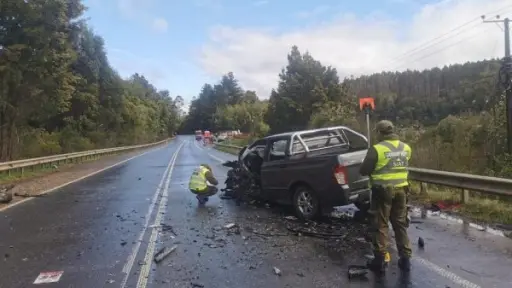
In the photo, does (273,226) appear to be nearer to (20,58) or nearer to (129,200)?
(129,200)

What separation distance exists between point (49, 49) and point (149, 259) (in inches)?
826

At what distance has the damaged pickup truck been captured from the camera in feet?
27.2

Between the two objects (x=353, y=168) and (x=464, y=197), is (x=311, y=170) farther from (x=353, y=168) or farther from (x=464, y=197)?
(x=464, y=197)

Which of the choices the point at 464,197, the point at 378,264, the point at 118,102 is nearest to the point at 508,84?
the point at 464,197

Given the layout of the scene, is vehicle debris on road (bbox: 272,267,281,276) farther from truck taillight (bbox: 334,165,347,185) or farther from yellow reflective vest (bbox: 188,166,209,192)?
yellow reflective vest (bbox: 188,166,209,192)

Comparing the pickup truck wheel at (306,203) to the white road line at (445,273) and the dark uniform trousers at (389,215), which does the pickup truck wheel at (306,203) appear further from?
the dark uniform trousers at (389,215)

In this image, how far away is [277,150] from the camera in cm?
1030

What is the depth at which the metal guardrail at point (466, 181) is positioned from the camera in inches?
341

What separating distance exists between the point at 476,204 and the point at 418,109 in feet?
185

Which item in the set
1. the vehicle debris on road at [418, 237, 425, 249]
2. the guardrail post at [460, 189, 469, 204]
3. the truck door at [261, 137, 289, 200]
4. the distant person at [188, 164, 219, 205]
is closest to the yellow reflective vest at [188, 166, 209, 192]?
the distant person at [188, 164, 219, 205]

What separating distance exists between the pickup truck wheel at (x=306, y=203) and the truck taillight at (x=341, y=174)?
70cm

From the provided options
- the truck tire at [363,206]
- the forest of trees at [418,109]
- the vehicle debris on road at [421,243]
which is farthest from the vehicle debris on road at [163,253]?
the forest of trees at [418,109]

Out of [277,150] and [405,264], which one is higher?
[277,150]

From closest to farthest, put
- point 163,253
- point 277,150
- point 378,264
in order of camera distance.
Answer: point 378,264 < point 163,253 < point 277,150
